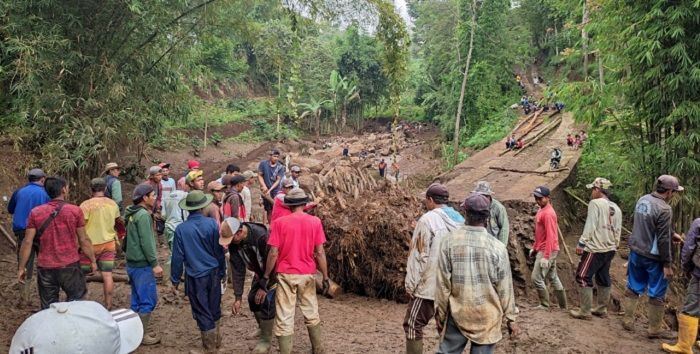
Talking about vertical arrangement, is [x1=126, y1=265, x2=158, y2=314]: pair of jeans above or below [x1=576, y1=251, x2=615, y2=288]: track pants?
above

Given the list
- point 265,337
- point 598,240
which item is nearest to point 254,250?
point 265,337

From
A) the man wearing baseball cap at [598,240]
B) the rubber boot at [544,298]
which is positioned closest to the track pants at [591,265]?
the man wearing baseball cap at [598,240]

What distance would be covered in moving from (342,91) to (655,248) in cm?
3092

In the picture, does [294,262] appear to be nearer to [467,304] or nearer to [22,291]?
[467,304]

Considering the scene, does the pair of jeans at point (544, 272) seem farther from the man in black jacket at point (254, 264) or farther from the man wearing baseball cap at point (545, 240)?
the man in black jacket at point (254, 264)

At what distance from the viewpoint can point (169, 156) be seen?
21219 millimetres

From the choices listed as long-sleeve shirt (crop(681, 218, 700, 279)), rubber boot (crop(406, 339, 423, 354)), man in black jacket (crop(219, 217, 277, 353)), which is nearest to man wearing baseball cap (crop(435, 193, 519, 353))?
rubber boot (crop(406, 339, 423, 354))

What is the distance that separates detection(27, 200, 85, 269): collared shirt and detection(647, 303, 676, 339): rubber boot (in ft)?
19.5

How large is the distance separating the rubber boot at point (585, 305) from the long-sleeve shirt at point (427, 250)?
9.24 ft

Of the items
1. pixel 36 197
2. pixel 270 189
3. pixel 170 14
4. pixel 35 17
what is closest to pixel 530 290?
pixel 270 189

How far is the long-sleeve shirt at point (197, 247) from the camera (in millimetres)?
4352

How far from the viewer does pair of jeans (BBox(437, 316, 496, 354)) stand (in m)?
3.36

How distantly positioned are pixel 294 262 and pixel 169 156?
18.5 metres

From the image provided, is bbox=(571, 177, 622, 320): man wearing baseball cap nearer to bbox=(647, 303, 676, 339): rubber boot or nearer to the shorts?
bbox=(647, 303, 676, 339): rubber boot
